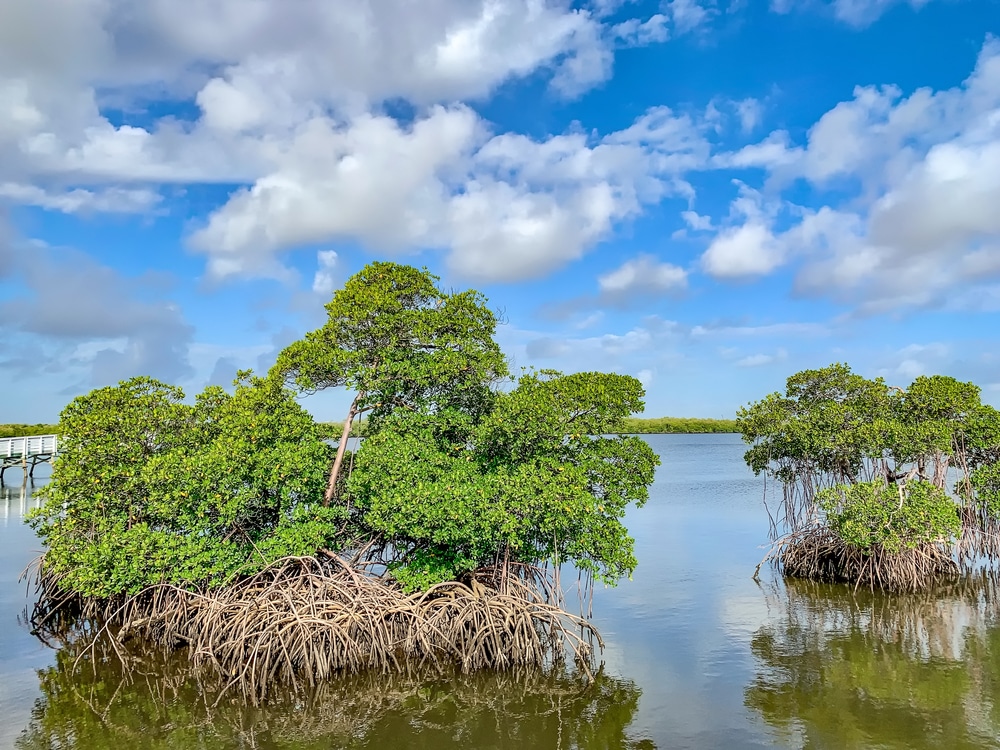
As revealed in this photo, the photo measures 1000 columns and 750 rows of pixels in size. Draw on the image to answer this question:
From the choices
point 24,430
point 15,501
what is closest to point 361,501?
point 15,501

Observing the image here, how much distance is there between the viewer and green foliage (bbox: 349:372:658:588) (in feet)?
34.6

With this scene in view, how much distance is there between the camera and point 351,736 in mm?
8664

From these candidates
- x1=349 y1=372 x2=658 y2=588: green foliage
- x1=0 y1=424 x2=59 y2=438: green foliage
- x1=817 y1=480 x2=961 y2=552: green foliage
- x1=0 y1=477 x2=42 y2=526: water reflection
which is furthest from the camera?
x1=0 y1=424 x2=59 y2=438: green foliage

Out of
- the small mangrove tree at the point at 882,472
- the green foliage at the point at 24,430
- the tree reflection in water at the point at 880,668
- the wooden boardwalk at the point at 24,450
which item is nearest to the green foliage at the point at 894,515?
the small mangrove tree at the point at 882,472

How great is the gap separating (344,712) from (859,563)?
37.8ft

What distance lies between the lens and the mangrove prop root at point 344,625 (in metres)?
10.3

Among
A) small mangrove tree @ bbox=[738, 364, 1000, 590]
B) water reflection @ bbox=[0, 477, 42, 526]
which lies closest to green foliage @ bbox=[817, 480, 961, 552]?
small mangrove tree @ bbox=[738, 364, 1000, 590]

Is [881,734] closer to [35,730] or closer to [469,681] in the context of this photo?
[469,681]

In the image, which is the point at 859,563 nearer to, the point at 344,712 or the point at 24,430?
the point at 344,712

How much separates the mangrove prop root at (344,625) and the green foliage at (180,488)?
482mm

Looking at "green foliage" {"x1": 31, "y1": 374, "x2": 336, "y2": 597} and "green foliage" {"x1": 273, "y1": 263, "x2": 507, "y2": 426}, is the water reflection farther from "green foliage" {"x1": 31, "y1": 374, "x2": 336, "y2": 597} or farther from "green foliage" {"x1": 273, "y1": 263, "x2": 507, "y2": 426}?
"green foliage" {"x1": 273, "y1": 263, "x2": 507, "y2": 426}

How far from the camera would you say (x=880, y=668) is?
10.7m

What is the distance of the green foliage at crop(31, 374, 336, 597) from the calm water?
175cm

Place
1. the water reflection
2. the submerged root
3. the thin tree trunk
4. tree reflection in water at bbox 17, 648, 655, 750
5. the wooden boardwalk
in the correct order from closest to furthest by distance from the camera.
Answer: tree reflection in water at bbox 17, 648, 655, 750 → the thin tree trunk → the submerged root → the water reflection → the wooden boardwalk
